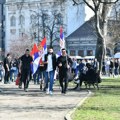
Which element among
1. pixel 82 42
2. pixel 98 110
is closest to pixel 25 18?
pixel 82 42

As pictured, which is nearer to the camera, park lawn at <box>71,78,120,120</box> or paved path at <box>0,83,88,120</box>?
park lawn at <box>71,78,120,120</box>

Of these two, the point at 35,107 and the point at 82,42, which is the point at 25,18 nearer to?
the point at 82,42

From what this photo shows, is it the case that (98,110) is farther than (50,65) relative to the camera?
No

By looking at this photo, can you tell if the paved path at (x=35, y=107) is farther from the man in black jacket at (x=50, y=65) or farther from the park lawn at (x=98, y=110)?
the man in black jacket at (x=50, y=65)

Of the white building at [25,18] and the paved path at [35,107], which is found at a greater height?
the white building at [25,18]

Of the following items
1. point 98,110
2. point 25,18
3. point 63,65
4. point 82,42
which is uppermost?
point 25,18

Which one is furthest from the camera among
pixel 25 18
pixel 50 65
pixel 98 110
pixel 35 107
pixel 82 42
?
pixel 25 18

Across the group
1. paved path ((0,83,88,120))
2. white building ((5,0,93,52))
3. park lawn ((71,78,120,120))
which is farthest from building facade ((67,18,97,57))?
park lawn ((71,78,120,120))

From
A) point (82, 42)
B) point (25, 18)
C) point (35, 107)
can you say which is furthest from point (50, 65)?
point (25, 18)

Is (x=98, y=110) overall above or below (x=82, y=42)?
below

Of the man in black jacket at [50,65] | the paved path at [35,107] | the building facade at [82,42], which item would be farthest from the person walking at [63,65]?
the building facade at [82,42]

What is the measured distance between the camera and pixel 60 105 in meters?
13.7

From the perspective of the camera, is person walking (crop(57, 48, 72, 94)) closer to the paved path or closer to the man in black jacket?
the man in black jacket

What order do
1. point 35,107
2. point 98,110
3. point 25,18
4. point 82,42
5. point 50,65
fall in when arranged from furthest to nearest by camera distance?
point 25,18, point 82,42, point 50,65, point 35,107, point 98,110
